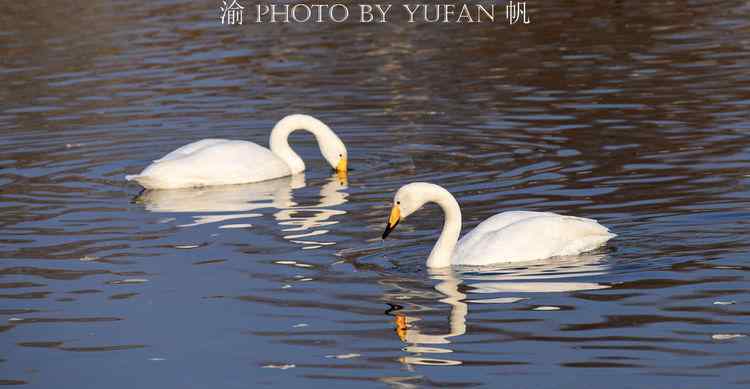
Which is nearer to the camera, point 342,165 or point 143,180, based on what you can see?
point 143,180

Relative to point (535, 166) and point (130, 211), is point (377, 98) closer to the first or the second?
point (535, 166)

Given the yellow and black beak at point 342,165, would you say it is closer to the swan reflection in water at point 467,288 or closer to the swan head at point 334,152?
the swan head at point 334,152

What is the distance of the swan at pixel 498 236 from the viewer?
1148cm

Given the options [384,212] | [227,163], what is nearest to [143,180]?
[227,163]

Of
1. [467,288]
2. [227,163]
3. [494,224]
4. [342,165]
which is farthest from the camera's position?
[342,165]

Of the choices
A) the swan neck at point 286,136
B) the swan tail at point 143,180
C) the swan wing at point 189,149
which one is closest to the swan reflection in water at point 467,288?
the swan tail at point 143,180

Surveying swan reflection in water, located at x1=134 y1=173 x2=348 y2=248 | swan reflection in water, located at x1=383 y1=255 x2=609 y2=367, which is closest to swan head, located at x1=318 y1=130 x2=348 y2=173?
swan reflection in water, located at x1=134 y1=173 x2=348 y2=248

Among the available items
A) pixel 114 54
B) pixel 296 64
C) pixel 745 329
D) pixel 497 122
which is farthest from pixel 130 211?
pixel 114 54

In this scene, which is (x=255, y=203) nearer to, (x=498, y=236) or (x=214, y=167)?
(x=214, y=167)

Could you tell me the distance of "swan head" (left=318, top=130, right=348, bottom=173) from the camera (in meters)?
17.0

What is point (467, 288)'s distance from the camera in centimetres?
1092

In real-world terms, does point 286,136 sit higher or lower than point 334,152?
higher

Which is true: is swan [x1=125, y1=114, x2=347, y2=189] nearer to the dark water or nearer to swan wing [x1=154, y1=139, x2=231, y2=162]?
swan wing [x1=154, y1=139, x2=231, y2=162]

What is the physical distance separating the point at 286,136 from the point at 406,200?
6.29 meters
